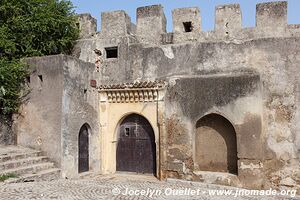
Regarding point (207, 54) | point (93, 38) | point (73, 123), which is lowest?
point (73, 123)

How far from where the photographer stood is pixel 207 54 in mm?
10633

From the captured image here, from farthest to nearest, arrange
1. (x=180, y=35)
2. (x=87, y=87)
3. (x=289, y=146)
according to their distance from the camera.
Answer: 1. (x=180, y=35)
2. (x=87, y=87)
3. (x=289, y=146)

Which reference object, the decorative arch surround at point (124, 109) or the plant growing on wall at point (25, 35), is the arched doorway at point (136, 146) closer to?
the decorative arch surround at point (124, 109)

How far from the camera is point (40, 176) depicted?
8.97 metres

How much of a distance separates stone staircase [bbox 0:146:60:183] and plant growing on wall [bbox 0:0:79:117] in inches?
60.9

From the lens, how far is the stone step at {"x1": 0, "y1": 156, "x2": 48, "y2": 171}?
340 inches

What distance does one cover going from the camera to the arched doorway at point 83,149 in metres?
10.7

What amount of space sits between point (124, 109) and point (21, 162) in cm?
375

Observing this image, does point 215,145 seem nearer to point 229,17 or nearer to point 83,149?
point 83,149

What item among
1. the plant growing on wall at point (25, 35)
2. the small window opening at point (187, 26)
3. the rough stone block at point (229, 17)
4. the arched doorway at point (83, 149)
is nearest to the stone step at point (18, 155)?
the arched doorway at point (83, 149)

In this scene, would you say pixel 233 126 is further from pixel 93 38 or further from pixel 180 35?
pixel 93 38

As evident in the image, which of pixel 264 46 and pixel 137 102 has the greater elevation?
pixel 264 46

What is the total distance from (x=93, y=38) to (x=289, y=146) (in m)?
7.39

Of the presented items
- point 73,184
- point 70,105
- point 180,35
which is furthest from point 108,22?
point 73,184
